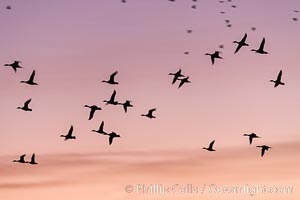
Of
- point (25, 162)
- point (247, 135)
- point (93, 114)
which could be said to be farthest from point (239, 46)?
point (25, 162)

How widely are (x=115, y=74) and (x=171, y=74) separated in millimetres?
5168

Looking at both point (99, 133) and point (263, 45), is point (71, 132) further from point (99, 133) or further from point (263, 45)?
point (263, 45)

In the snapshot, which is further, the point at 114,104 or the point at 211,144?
the point at 211,144

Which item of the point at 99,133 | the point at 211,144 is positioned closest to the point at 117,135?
the point at 99,133

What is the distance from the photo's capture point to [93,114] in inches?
3622

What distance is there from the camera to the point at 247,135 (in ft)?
299

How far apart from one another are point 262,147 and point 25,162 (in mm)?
20317

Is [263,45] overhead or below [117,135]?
overhead

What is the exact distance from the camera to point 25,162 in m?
95.4

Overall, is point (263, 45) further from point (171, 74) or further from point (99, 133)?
point (99, 133)

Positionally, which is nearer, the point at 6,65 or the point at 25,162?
the point at 6,65

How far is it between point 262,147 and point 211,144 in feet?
17.6

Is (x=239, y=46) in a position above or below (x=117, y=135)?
above

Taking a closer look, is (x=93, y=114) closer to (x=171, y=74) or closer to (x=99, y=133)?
(x=99, y=133)
